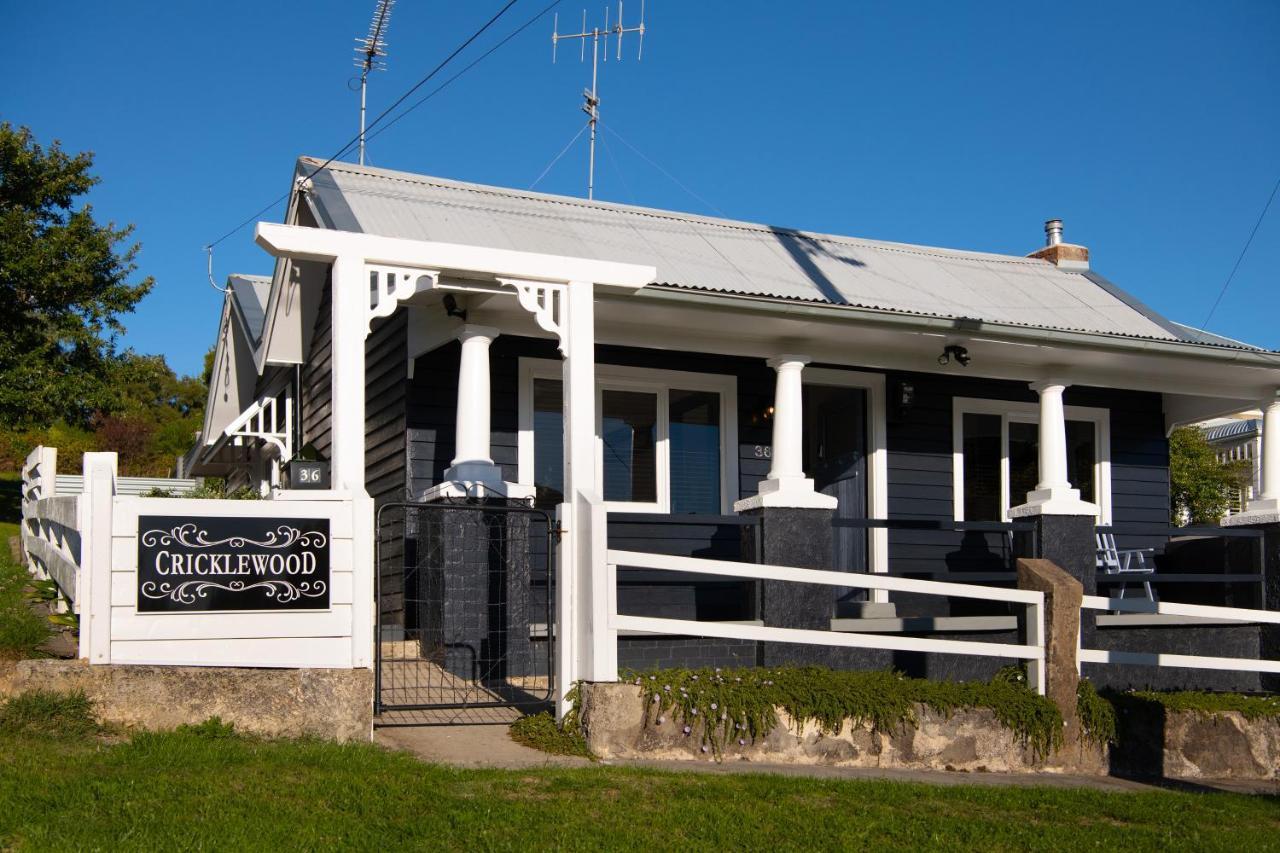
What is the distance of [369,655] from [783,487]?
406 cm

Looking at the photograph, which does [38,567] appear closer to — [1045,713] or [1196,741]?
[1045,713]

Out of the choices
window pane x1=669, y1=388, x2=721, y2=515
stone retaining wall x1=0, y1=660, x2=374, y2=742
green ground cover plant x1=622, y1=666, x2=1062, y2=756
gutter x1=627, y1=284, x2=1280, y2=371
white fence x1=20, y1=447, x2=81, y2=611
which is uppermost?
gutter x1=627, y1=284, x2=1280, y2=371

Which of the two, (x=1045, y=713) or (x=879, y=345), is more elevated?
(x=879, y=345)

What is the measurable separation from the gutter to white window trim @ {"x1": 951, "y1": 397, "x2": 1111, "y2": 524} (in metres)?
2.05

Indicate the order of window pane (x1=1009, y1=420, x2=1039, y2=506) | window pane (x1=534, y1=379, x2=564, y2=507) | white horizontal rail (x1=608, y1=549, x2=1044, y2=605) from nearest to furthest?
white horizontal rail (x1=608, y1=549, x2=1044, y2=605), window pane (x1=534, y1=379, x2=564, y2=507), window pane (x1=1009, y1=420, x2=1039, y2=506)

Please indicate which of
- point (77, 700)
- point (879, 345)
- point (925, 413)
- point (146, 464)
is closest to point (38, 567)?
point (77, 700)

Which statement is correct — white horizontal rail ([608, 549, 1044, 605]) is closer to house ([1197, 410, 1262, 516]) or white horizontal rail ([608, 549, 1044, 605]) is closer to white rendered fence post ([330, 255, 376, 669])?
white rendered fence post ([330, 255, 376, 669])

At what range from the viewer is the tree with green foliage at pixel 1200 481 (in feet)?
89.6

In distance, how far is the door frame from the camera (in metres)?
12.8

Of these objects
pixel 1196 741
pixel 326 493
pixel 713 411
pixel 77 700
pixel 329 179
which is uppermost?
pixel 329 179

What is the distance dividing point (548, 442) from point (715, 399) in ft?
5.87

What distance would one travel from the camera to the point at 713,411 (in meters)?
12.4

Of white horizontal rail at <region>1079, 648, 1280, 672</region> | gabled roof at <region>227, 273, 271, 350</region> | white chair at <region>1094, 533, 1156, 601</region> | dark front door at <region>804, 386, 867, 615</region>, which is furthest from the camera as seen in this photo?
gabled roof at <region>227, 273, 271, 350</region>

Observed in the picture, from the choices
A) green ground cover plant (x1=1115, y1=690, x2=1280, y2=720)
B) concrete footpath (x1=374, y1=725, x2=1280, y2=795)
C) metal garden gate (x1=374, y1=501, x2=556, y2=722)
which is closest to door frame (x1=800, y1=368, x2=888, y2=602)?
green ground cover plant (x1=1115, y1=690, x2=1280, y2=720)
